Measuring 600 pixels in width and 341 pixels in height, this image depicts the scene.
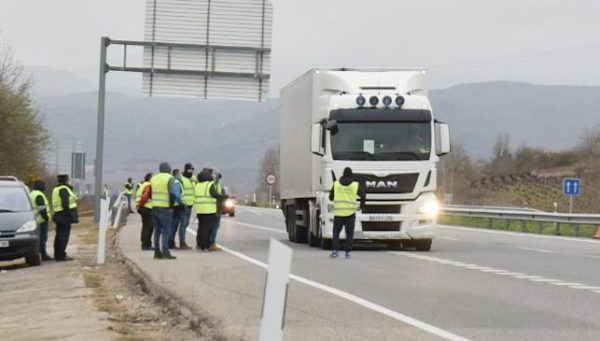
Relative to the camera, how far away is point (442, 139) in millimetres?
24469

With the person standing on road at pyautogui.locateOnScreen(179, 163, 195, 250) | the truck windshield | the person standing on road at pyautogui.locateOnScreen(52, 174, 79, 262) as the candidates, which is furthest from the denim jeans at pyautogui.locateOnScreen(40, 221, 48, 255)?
the truck windshield

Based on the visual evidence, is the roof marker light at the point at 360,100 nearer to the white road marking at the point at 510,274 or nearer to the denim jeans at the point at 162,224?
the white road marking at the point at 510,274

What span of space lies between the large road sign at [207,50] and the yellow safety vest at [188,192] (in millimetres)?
14708

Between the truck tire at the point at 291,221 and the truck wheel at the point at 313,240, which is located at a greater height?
the truck tire at the point at 291,221

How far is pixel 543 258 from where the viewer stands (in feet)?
78.0

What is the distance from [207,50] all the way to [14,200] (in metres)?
19.0

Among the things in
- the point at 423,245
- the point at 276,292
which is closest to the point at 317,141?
the point at 423,245

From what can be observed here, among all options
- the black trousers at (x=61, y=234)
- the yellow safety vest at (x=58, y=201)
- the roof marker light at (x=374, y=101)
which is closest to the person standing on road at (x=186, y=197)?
the yellow safety vest at (x=58, y=201)

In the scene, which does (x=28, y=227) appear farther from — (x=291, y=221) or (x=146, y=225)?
(x=291, y=221)

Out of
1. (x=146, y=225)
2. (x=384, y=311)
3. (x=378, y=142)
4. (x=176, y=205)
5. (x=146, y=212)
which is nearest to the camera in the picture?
(x=384, y=311)

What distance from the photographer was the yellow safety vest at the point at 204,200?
2464 cm

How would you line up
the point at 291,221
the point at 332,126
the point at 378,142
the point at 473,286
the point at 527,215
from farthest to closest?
the point at 527,215 < the point at 291,221 < the point at 378,142 < the point at 332,126 < the point at 473,286

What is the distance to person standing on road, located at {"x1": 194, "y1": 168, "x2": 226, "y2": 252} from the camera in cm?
2461

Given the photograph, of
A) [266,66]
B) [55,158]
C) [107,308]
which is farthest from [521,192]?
[107,308]
